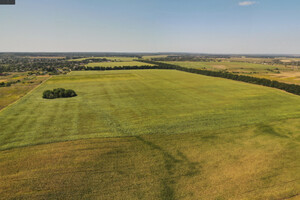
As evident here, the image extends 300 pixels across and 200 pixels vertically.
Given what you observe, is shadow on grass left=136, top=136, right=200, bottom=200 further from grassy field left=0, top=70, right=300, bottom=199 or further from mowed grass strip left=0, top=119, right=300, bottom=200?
grassy field left=0, top=70, right=300, bottom=199

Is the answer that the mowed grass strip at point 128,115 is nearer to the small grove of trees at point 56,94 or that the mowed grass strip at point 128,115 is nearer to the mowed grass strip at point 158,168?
the small grove of trees at point 56,94

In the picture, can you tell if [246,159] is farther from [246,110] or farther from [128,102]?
[128,102]

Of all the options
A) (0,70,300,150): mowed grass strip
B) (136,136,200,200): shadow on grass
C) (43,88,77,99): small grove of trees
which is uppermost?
(43,88,77,99): small grove of trees

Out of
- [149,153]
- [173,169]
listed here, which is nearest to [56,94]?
[149,153]

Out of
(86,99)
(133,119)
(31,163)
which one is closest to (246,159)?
(133,119)

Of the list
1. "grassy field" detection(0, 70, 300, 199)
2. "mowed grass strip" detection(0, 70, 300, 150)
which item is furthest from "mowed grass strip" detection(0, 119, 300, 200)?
"mowed grass strip" detection(0, 70, 300, 150)

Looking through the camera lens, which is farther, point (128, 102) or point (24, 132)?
point (128, 102)

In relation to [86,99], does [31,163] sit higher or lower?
lower
